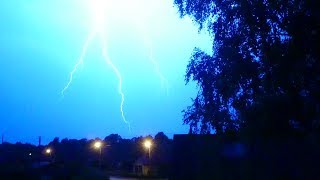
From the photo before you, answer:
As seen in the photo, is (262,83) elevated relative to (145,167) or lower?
lower

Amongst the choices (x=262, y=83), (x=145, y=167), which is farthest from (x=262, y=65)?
(x=145, y=167)

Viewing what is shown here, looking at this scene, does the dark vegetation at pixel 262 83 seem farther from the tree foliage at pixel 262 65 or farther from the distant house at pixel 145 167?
the distant house at pixel 145 167

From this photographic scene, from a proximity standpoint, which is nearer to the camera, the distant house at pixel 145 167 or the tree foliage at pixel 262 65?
the tree foliage at pixel 262 65

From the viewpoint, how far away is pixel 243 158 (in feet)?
61.0

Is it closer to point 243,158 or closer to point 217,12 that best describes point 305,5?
point 217,12

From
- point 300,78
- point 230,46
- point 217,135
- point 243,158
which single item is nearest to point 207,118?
point 217,135

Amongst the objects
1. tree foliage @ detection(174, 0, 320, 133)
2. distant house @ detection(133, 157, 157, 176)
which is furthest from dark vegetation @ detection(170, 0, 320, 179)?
distant house @ detection(133, 157, 157, 176)

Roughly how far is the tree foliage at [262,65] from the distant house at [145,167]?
49220 mm

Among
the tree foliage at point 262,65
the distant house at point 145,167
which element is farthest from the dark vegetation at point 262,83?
the distant house at point 145,167

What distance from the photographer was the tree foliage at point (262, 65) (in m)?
15.2

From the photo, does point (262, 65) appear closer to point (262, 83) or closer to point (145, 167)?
point (262, 83)

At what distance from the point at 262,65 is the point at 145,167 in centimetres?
5710

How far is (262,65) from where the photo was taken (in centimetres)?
1633

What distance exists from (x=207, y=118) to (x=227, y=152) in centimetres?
170
